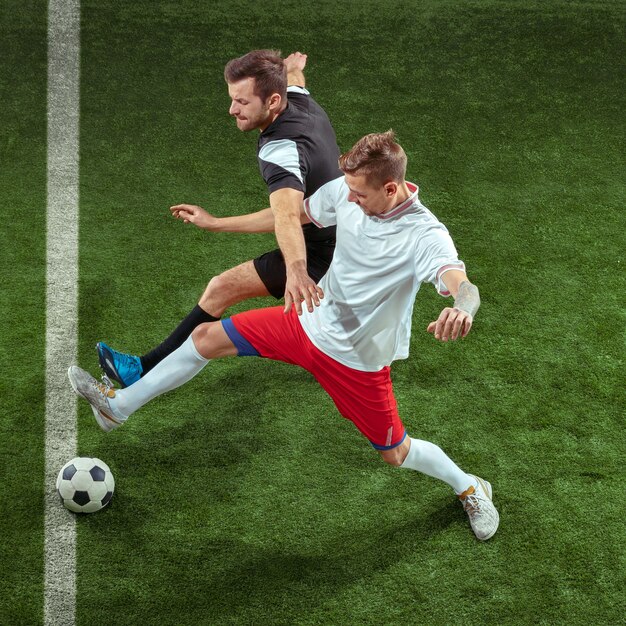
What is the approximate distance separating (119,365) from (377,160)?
1970 millimetres

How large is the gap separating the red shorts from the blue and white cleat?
0.78m

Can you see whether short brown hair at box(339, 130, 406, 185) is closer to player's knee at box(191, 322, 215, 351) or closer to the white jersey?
the white jersey

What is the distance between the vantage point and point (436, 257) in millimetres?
3477

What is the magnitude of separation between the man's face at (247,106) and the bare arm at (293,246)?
0.43m

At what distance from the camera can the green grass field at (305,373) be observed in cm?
407

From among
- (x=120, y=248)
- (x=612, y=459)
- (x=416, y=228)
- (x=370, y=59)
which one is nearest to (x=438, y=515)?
(x=612, y=459)

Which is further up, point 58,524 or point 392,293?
point 392,293

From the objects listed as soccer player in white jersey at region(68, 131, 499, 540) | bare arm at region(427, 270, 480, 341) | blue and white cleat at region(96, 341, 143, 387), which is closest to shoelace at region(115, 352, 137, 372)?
blue and white cleat at region(96, 341, 143, 387)

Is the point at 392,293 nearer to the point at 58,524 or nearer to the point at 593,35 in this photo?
the point at 58,524

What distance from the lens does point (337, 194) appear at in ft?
12.7

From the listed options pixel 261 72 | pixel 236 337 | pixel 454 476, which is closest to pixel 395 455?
pixel 454 476

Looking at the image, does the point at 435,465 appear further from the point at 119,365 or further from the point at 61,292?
the point at 61,292

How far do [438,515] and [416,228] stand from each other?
1523mm

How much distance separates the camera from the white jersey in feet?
11.7
